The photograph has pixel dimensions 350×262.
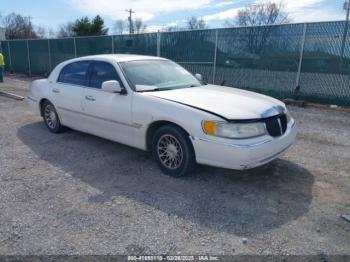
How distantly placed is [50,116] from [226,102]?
3.93m

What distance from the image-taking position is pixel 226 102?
3.99 m

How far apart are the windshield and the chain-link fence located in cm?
538

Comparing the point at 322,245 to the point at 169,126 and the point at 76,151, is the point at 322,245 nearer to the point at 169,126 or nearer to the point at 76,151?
the point at 169,126

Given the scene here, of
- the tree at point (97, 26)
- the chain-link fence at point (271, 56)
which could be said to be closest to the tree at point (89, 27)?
the tree at point (97, 26)

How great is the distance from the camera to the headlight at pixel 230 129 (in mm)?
3574

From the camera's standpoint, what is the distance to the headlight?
3.57 m

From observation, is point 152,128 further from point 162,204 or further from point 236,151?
point 236,151

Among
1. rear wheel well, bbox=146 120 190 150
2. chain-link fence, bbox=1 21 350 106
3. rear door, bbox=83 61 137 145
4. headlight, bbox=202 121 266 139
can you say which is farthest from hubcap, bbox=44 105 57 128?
chain-link fence, bbox=1 21 350 106

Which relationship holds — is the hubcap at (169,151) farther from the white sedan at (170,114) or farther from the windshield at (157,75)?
the windshield at (157,75)

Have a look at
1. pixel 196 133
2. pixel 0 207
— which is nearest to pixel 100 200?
pixel 0 207

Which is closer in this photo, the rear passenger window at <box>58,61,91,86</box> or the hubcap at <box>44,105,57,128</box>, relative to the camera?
the rear passenger window at <box>58,61,91,86</box>

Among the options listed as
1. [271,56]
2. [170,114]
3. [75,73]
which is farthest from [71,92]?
[271,56]

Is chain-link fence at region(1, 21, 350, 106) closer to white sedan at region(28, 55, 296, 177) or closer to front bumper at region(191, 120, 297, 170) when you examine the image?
white sedan at region(28, 55, 296, 177)

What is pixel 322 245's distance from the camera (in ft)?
9.09
